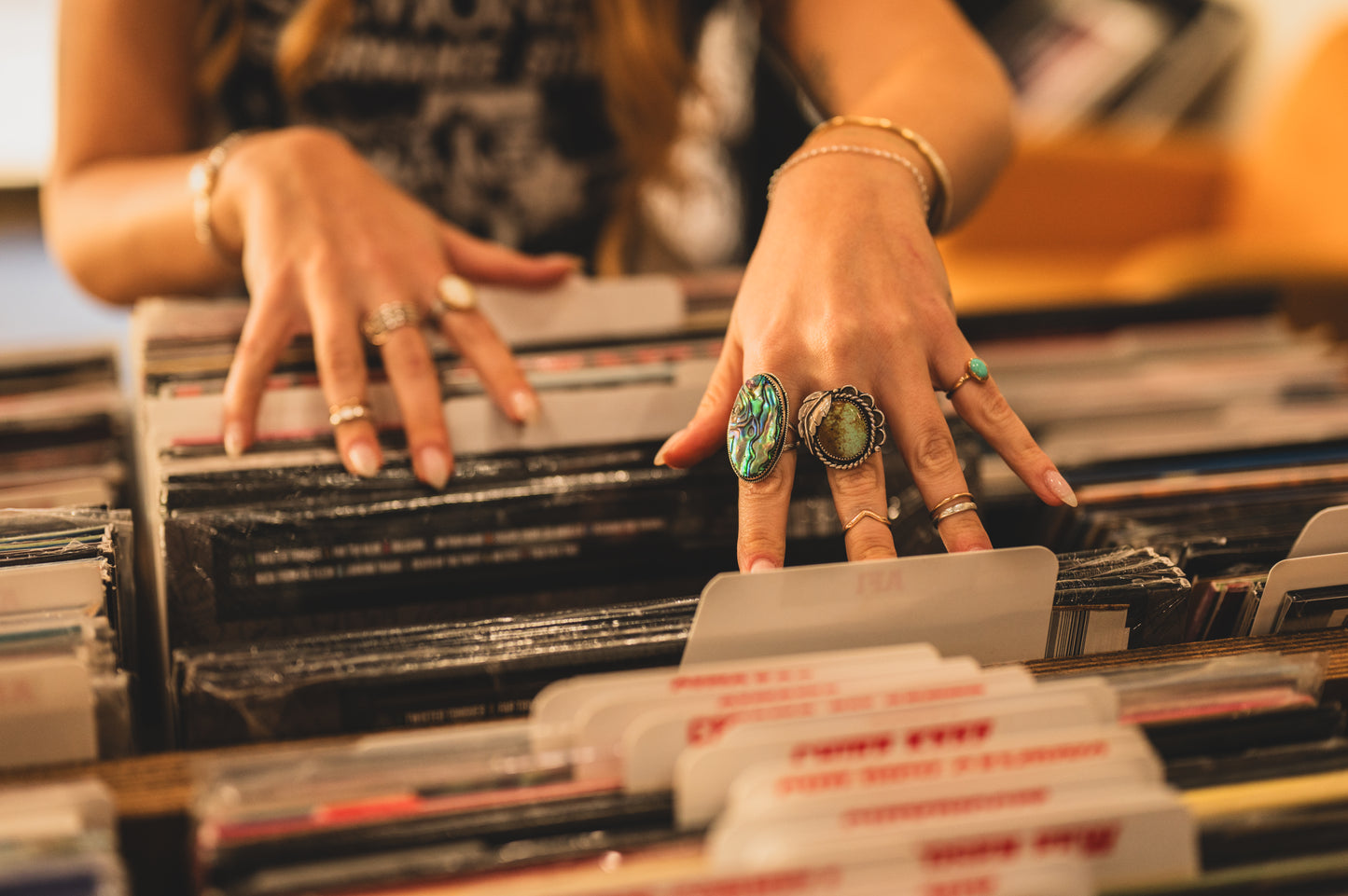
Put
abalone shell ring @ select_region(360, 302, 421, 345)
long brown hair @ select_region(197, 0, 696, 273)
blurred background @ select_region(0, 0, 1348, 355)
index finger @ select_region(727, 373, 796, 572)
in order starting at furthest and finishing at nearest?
blurred background @ select_region(0, 0, 1348, 355)
long brown hair @ select_region(197, 0, 696, 273)
abalone shell ring @ select_region(360, 302, 421, 345)
index finger @ select_region(727, 373, 796, 572)

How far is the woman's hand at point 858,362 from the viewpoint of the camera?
0.65 meters

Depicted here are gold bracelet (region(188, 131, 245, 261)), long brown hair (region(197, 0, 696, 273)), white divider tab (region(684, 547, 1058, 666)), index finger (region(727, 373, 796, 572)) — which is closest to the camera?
white divider tab (region(684, 547, 1058, 666))

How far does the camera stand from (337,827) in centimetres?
44

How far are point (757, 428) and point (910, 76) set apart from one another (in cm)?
51

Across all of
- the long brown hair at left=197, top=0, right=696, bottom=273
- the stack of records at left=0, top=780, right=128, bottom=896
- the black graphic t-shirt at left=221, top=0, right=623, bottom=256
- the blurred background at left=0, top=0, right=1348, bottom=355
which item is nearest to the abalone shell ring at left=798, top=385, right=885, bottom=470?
the stack of records at left=0, top=780, right=128, bottom=896

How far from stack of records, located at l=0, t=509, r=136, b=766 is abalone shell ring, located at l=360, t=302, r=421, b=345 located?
235 mm

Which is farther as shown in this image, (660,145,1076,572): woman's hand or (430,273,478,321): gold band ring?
(430,273,478,321): gold band ring

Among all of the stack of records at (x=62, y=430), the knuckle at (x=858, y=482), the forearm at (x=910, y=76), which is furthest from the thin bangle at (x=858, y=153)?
the stack of records at (x=62, y=430)

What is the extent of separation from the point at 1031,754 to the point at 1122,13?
4.01 m

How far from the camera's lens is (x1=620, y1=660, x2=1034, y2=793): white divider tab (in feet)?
1.51

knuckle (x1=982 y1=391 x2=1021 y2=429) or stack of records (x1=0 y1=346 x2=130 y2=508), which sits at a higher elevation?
stack of records (x1=0 y1=346 x2=130 y2=508)

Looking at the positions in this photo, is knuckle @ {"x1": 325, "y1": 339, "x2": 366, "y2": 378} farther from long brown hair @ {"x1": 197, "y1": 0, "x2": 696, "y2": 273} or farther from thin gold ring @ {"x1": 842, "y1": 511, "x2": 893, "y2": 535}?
long brown hair @ {"x1": 197, "y1": 0, "x2": 696, "y2": 273}

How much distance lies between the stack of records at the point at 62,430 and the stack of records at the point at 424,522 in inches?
1.8

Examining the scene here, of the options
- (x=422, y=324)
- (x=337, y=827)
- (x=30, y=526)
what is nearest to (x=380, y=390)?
(x=422, y=324)
